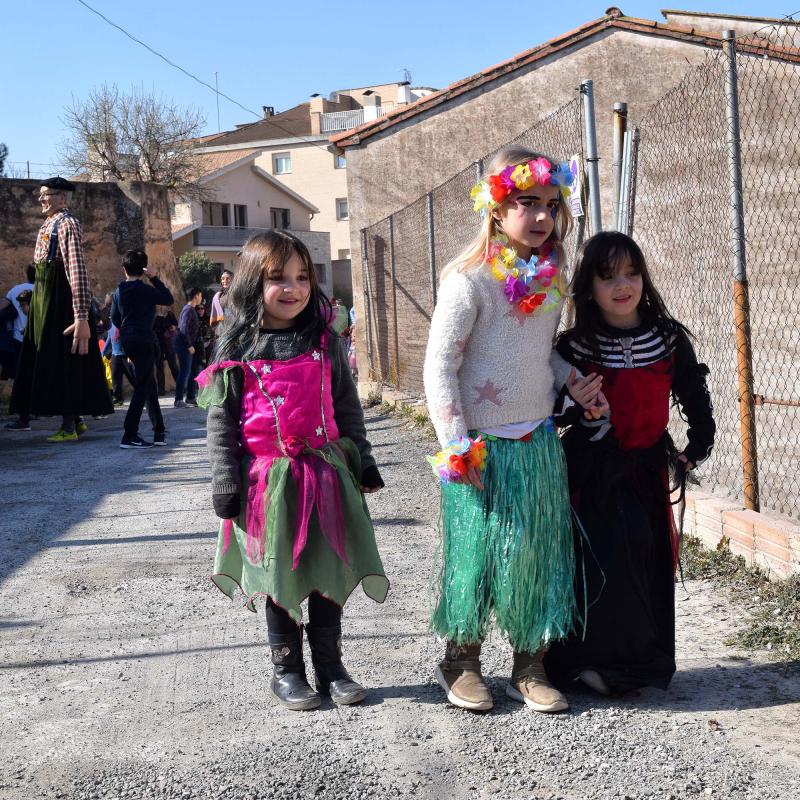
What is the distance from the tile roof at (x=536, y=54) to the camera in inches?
467

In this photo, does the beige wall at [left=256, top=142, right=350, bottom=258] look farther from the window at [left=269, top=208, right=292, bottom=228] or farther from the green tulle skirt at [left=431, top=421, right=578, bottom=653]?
the green tulle skirt at [left=431, top=421, right=578, bottom=653]

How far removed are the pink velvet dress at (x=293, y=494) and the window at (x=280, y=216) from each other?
48.2 m

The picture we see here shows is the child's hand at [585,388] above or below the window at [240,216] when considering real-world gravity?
below

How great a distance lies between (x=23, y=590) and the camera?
15.2ft

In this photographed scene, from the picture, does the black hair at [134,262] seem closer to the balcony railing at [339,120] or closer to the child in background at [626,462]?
the child in background at [626,462]

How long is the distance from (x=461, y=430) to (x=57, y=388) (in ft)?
21.6

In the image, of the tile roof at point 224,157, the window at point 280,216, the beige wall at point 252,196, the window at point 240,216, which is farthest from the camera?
the tile roof at point 224,157

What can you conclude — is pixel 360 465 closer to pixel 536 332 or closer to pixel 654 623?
pixel 536 332

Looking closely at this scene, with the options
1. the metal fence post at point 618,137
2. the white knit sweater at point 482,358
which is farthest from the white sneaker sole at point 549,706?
the metal fence post at point 618,137

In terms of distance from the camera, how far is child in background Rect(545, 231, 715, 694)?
10.7ft

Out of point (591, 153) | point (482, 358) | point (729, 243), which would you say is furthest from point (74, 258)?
point (482, 358)

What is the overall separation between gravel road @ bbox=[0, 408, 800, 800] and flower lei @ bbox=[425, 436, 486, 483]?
762 mm

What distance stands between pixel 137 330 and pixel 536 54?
21.2 feet

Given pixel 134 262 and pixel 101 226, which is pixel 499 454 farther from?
pixel 101 226
